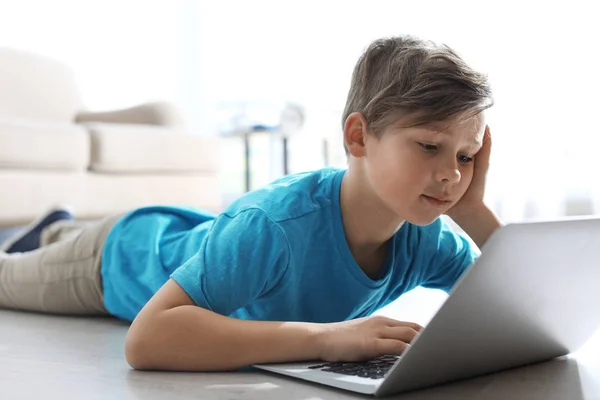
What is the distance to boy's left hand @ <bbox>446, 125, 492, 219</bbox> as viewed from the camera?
1.19 m

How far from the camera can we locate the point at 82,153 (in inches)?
138

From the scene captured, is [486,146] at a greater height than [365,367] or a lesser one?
greater

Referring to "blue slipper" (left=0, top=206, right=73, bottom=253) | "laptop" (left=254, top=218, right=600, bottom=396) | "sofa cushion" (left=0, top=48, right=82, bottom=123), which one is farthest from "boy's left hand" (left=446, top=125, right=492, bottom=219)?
"sofa cushion" (left=0, top=48, right=82, bottom=123)

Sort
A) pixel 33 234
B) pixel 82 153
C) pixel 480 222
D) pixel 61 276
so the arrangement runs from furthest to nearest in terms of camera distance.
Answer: pixel 82 153 → pixel 33 234 → pixel 61 276 → pixel 480 222

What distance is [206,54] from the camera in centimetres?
532

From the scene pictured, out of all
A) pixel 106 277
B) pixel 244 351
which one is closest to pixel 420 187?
pixel 244 351

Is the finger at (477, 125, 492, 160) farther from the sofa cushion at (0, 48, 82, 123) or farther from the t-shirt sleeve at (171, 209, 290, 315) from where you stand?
the sofa cushion at (0, 48, 82, 123)

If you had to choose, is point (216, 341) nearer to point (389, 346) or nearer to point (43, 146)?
point (389, 346)

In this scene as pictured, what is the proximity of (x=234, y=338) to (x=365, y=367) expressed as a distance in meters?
0.18

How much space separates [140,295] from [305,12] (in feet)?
10.9

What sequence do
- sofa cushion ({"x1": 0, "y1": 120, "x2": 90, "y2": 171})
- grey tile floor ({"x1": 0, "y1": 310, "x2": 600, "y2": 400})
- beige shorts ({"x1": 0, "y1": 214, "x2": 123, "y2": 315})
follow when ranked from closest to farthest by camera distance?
grey tile floor ({"x1": 0, "y1": 310, "x2": 600, "y2": 400}), beige shorts ({"x1": 0, "y1": 214, "x2": 123, "y2": 315}), sofa cushion ({"x1": 0, "y1": 120, "x2": 90, "y2": 171})

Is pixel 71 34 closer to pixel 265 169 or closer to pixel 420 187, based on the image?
Result: pixel 265 169

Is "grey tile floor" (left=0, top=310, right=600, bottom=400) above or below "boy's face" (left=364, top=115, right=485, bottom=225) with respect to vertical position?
below

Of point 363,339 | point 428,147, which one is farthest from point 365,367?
point 428,147
